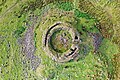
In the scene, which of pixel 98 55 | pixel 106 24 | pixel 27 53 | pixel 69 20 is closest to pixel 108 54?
pixel 98 55

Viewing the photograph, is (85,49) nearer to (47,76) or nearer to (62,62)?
(62,62)

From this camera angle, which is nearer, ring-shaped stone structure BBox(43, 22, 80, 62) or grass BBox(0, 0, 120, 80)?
ring-shaped stone structure BBox(43, 22, 80, 62)

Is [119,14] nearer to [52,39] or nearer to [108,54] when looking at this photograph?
[108,54]

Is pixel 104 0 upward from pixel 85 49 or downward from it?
upward

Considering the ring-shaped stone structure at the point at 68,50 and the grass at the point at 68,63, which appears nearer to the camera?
the ring-shaped stone structure at the point at 68,50

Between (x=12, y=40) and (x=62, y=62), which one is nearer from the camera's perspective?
(x=62, y=62)

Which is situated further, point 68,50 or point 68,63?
point 68,63

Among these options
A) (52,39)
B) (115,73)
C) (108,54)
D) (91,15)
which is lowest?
(115,73)

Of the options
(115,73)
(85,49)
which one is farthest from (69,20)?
(115,73)

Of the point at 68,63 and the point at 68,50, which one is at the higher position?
the point at 68,50
